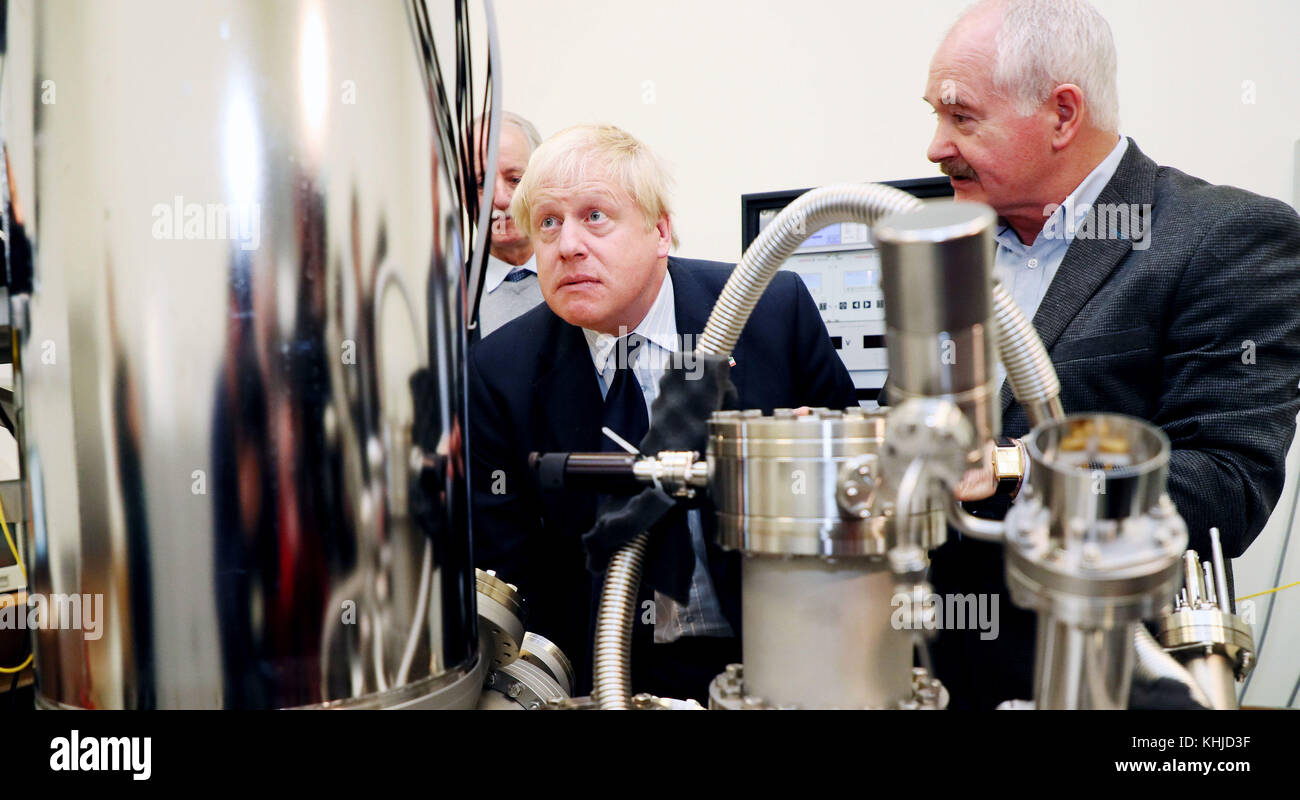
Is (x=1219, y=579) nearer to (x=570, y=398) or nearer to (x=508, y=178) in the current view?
(x=570, y=398)

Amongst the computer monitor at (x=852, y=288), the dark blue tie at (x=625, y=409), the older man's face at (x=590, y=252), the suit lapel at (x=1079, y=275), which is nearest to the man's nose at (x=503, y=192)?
the computer monitor at (x=852, y=288)

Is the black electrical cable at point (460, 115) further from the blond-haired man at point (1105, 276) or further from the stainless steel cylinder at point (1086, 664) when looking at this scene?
the blond-haired man at point (1105, 276)

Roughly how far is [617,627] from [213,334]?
0.26 metres

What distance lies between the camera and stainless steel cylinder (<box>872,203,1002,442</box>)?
31cm

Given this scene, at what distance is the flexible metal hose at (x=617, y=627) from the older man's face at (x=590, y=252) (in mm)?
686

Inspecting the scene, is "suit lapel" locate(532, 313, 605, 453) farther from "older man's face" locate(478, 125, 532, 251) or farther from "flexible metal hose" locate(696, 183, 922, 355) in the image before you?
"older man's face" locate(478, 125, 532, 251)

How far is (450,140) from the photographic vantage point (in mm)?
498

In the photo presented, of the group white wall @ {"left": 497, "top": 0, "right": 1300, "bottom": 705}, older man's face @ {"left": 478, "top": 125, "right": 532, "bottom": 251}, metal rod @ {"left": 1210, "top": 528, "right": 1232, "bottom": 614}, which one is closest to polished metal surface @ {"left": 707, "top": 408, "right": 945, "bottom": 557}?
metal rod @ {"left": 1210, "top": 528, "right": 1232, "bottom": 614}

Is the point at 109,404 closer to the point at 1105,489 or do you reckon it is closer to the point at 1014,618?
the point at 1105,489

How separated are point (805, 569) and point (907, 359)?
13 cm

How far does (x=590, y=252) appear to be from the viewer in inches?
46.1
